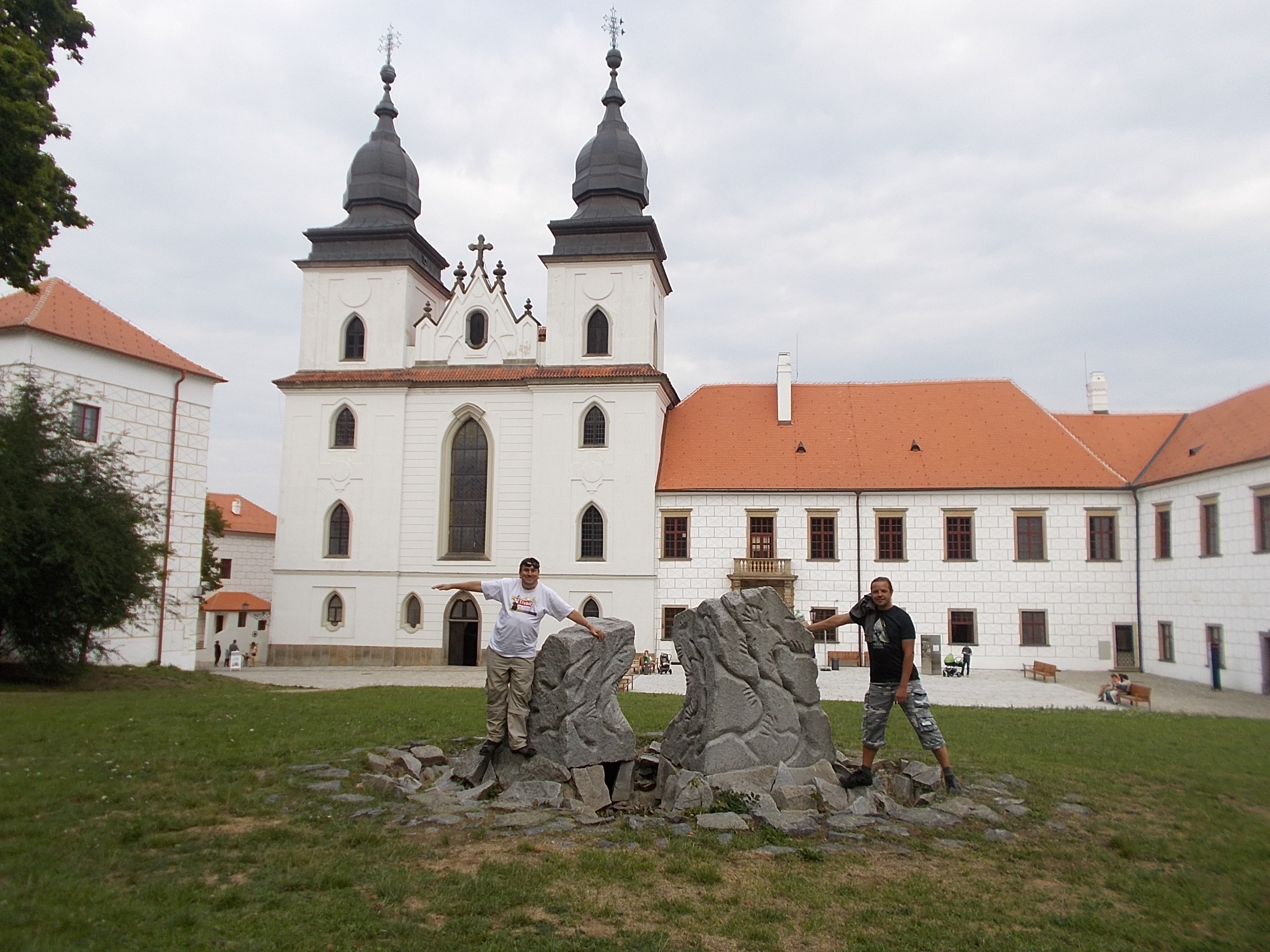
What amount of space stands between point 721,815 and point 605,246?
28.7 meters

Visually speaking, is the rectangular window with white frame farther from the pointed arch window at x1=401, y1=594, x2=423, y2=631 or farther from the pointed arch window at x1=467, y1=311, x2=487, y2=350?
the pointed arch window at x1=401, y1=594, x2=423, y2=631

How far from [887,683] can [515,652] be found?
3.57m

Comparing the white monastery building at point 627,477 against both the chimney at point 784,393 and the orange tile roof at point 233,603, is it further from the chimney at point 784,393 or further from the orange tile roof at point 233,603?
the orange tile roof at point 233,603

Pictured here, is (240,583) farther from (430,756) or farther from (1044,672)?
(430,756)

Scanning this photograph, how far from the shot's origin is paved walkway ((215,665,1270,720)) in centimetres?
2069

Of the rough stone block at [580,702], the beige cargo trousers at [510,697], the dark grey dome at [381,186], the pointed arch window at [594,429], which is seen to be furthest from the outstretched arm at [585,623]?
the dark grey dome at [381,186]

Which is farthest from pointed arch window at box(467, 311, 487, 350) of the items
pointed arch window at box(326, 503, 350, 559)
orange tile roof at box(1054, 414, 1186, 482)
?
orange tile roof at box(1054, 414, 1186, 482)

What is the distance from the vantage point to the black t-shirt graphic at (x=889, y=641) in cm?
864

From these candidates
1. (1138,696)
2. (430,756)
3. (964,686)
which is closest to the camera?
(430,756)

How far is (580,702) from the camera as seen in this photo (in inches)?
370

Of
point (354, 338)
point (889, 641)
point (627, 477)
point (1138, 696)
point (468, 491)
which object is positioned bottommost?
point (1138, 696)

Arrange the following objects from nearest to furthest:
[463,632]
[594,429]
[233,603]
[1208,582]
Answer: [1208,582]
[463,632]
[594,429]
[233,603]

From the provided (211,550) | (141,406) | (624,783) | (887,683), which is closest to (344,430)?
(141,406)

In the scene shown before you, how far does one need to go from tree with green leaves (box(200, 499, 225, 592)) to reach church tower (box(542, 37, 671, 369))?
22939 millimetres
